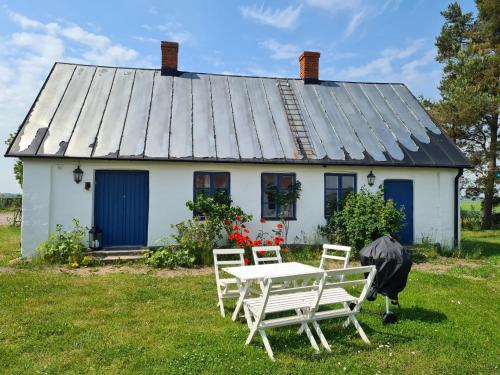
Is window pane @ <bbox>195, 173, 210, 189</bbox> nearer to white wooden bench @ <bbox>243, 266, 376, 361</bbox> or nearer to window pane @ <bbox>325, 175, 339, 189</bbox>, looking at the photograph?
window pane @ <bbox>325, 175, 339, 189</bbox>

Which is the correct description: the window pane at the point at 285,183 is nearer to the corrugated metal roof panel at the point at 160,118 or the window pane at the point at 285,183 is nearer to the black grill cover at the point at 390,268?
the corrugated metal roof panel at the point at 160,118

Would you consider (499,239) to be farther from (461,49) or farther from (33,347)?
(33,347)

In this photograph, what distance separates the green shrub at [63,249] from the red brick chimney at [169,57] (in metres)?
6.53

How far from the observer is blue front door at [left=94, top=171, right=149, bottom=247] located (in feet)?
34.1

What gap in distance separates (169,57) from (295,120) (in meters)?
5.11

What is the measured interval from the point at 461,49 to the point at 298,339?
21.2 metres

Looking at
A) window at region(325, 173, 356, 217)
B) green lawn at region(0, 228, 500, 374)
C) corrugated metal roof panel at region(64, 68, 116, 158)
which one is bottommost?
green lawn at region(0, 228, 500, 374)

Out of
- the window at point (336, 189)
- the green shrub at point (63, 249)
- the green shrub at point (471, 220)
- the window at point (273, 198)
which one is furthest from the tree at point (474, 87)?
the green shrub at point (63, 249)

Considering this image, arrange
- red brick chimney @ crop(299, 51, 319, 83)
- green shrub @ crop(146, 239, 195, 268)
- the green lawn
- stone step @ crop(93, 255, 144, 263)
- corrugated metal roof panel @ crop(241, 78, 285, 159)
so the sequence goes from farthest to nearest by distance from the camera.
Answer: red brick chimney @ crop(299, 51, 319, 83)
corrugated metal roof panel @ crop(241, 78, 285, 159)
stone step @ crop(93, 255, 144, 263)
green shrub @ crop(146, 239, 195, 268)
the green lawn

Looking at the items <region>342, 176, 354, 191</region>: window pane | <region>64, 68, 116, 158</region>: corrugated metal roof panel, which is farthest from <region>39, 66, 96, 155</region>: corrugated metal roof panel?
<region>342, 176, 354, 191</region>: window pane

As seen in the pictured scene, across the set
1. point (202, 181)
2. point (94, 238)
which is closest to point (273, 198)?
point (202, 181)

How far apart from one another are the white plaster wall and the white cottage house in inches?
1.1

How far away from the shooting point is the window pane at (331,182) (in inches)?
446

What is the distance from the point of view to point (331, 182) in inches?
447
